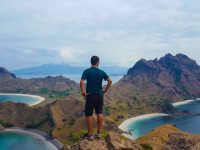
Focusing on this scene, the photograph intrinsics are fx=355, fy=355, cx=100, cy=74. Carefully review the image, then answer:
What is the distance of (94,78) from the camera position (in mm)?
20203

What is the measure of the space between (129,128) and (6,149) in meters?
75.9

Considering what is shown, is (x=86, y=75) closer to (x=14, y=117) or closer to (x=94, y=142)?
(x=94, y=142)

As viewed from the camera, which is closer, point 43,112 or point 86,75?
point 86,75

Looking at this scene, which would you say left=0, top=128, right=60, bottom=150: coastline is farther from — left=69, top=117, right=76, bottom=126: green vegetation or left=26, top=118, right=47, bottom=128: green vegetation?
left=69, top=117, right=76, bottom=126: green vegetation

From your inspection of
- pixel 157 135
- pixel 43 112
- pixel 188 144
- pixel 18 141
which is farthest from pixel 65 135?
pixel 188 144

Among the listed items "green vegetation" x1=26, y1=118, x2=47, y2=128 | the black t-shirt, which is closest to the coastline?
"green vegetation" x1=26, y1=118, x2=47, y2=128

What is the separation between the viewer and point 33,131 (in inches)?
6796

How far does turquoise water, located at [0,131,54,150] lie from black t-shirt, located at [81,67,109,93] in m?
118

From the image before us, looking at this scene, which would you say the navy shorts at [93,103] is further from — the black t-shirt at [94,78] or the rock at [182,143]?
the rock at [182,143]

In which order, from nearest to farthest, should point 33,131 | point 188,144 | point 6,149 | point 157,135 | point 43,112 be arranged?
1. point 188,144
2. point 157,135
3. point 6,149
4. point 33,131
5. point 43,112

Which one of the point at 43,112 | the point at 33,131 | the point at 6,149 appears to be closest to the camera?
the point at 6,149

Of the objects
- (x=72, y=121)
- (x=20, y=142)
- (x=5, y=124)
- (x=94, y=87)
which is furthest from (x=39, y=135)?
(x=94, y=87)

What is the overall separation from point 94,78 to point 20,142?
136m

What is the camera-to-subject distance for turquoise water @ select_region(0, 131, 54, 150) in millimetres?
138250
